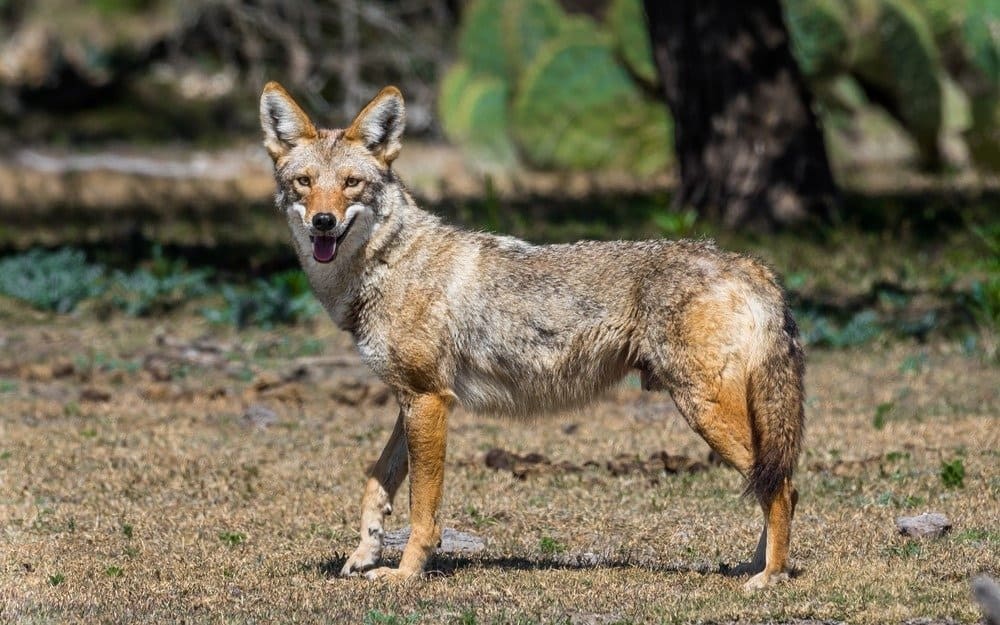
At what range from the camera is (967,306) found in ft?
41.9

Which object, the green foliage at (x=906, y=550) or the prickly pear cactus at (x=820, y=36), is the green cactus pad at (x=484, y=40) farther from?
the green foliage at (x=906, y=550)

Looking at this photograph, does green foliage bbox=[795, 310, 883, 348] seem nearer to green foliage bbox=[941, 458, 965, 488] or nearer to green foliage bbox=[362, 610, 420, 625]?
green foliage bbox=[941, 458, 965, 488]

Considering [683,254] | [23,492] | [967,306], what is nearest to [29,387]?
[23,492]

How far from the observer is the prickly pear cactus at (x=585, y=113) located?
850 inches

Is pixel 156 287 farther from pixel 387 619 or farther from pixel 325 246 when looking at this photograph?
pixel 387 619

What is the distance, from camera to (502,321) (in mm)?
7242

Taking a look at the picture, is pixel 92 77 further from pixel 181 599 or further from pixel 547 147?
pixel 181 599

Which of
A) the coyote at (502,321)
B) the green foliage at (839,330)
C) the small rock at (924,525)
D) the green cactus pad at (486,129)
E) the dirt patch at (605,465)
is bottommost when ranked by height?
the green cactus pad at (486,129)

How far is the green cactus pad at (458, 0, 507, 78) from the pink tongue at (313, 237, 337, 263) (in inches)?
657

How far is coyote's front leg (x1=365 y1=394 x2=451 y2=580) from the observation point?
7051mm

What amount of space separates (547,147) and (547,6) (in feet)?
8.89

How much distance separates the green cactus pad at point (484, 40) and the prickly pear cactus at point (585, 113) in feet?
3.87

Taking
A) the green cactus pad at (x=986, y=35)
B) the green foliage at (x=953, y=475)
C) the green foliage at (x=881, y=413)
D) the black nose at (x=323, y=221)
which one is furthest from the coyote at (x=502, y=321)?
the green cactus pad at (x=986, y=35)

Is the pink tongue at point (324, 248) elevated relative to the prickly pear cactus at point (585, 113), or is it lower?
elevated
